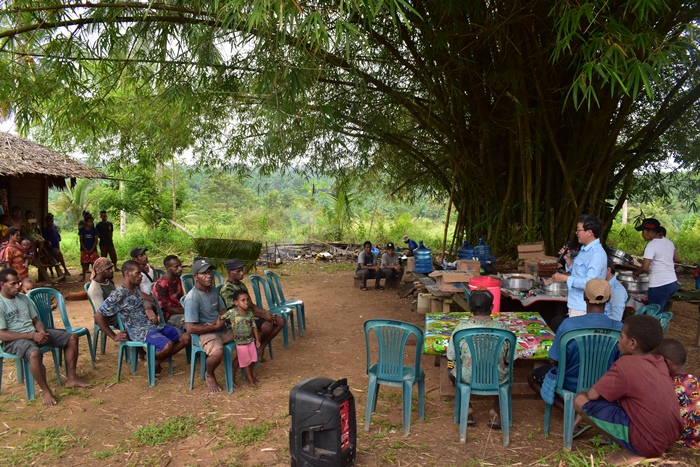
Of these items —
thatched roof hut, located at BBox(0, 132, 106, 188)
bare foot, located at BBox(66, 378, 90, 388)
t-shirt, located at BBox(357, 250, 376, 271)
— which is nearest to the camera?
bare foot, located at BBox(66, 378, 90, 388)

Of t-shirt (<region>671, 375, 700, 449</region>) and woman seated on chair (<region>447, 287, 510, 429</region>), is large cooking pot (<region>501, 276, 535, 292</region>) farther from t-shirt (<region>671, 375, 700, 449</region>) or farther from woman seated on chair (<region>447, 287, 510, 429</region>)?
t-shirt (<region>671, 375, 700, 449</region>)

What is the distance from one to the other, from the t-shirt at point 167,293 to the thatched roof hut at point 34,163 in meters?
4.39

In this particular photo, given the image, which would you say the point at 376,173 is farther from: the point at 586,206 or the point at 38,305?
the point at 38,305

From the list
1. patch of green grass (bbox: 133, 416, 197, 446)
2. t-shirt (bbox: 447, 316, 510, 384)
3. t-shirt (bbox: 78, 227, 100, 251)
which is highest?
t-shirt (bbox: 78, 227, 100, 251)

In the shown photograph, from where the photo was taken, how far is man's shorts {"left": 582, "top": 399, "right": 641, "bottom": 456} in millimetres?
2686

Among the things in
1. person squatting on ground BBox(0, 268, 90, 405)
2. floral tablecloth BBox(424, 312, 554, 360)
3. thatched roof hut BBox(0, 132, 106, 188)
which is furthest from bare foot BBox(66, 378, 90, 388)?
thatched roof hut BBox(0, 132, 106, 188)

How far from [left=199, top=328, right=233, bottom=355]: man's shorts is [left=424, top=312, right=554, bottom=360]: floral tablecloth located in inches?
63.7

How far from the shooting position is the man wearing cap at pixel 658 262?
17.8ft

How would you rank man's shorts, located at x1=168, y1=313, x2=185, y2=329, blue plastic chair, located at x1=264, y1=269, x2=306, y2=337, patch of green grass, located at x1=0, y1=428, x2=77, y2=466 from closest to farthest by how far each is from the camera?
patch of green grass, located at x1=0, y1=428, x2=77, y2=466 < man's shorts, located at x1=168, y1=313, x2=185, y2=329 < blue plastic chair, located at x1=264, y1=269, x2=306, y2=337

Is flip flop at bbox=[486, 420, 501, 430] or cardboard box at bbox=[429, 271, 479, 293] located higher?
cardboard box at bbox=[429, 271, 479, 293]

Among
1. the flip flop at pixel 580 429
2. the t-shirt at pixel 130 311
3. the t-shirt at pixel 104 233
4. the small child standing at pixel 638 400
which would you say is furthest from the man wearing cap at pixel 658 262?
the t-shirt at pixel 104 233

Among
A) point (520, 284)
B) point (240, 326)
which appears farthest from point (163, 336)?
point (520, 284)

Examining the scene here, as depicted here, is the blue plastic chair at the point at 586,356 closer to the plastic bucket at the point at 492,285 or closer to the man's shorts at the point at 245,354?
the plastic bucket at the point at 492,285

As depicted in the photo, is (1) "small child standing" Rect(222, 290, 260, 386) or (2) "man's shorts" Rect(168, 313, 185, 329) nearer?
(1) "small child standing" Rect(222, 290, 260, 386)
